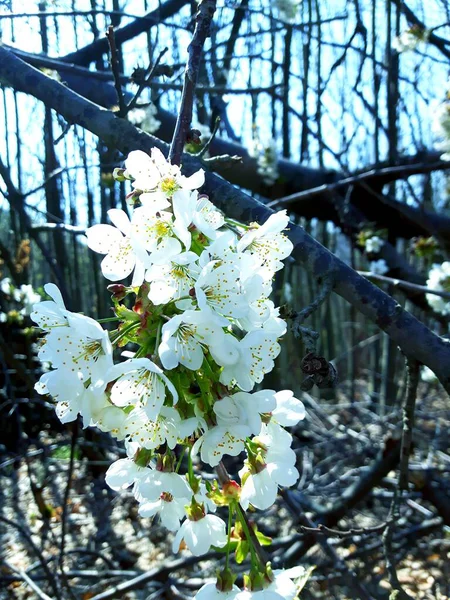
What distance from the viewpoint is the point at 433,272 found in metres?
2.94

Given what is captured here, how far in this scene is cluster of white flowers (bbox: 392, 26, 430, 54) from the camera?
10.4 ft

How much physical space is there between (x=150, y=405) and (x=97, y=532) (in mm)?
3098

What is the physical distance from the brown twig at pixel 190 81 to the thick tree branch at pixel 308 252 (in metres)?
0.15

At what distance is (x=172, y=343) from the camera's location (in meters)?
0.66

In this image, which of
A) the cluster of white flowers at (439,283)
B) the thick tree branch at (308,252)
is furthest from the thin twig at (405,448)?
the cluster of white flowers at (439,283)

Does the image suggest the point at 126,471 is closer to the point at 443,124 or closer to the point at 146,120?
the point at 146,120

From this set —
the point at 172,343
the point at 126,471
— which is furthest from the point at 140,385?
the point at 126,471

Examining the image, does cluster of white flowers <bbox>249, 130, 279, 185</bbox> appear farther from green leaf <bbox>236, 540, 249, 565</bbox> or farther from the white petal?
green leaf <bbox>236, 540, 249, 565</bbox>

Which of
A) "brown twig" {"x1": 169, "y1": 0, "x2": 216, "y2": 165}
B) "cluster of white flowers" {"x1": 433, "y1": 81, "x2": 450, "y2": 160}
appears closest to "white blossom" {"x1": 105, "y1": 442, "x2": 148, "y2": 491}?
"brown twig" {"x1": 169, "y1": 0, "x2": 216, "y2": 165}

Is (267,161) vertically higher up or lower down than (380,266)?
higher up

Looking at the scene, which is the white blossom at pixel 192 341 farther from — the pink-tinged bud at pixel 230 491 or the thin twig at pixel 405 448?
the thin twig at pixel 405 448

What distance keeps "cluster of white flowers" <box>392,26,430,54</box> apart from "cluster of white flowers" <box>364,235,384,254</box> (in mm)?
1244

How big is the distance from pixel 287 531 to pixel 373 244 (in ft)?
6.28

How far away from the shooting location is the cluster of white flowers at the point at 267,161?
391cm
